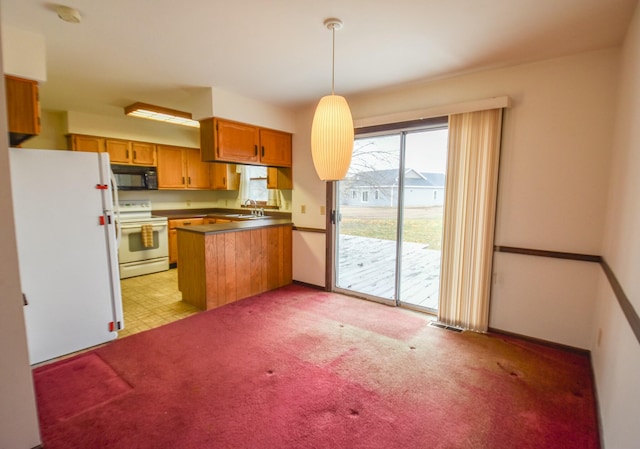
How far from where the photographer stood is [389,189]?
3623 mm

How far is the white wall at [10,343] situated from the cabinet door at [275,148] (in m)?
2.76

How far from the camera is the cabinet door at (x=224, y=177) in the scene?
19.2ft

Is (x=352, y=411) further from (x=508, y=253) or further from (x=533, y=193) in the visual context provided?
(x=533, y=193)

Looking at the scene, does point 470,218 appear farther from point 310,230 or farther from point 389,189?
point 310,230

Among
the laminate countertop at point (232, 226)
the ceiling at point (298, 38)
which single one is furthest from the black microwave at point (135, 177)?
the laminate countertop at point (232, 226)

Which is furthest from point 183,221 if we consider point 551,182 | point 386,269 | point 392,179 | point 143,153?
point 551,182

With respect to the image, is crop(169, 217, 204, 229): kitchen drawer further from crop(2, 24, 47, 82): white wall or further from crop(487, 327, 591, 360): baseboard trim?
crop(487, 327, 591, 360): baseboard trim

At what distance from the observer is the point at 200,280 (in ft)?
11.6

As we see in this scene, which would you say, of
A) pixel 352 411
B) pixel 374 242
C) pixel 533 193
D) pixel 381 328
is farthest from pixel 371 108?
pixel 352 411

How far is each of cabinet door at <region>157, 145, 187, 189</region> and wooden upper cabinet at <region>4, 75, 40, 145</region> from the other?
3036mm

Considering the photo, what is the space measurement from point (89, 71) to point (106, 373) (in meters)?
2.81

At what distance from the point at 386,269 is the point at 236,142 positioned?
2.51m

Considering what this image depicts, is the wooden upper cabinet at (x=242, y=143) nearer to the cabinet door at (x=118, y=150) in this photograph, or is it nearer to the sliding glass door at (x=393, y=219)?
the sliding glass door at (x=393, y=219)

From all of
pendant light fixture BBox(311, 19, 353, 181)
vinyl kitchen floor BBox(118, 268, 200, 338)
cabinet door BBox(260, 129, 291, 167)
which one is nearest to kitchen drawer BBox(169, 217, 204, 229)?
vinyl kitchen floor BBox(118, 268, 200, 338)
